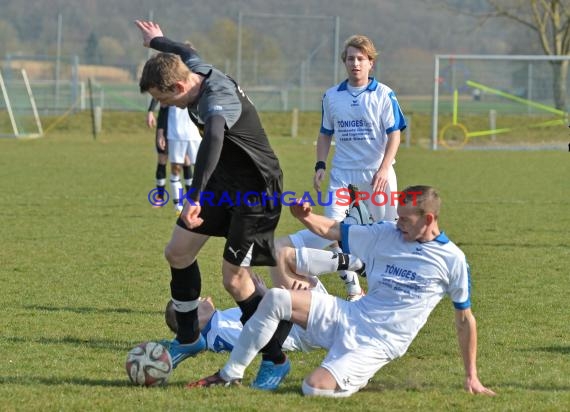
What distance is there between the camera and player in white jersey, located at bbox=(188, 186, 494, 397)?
201 inches

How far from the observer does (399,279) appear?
208 inches

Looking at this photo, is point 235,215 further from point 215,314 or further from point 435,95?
point 435,95

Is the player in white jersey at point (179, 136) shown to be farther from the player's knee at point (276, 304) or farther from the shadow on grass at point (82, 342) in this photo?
the player's knee at point (276, 304)

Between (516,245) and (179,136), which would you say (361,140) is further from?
(179,136)

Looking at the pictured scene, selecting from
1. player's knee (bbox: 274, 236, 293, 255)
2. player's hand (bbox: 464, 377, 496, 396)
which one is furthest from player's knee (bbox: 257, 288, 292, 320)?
player's knee (bbox: 274, 236, 293, 255)

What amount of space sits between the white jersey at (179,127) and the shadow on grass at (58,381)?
8.74 m

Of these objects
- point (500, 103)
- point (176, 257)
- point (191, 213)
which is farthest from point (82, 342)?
point (500, 103)

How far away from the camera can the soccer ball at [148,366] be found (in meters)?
5.31

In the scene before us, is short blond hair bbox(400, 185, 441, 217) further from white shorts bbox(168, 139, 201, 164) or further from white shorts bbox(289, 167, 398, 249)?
white shorts bbox(168, 139, 201, 164)

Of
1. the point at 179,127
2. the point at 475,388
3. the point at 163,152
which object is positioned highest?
the point at 179,127

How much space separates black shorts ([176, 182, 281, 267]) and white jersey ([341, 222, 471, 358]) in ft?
1.43

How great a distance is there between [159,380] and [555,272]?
518 centimetres

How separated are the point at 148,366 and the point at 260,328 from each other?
2.28 ft

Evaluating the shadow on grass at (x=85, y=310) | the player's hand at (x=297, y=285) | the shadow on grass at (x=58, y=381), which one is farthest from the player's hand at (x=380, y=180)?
the shadow on grass at (x=58, y=381)
